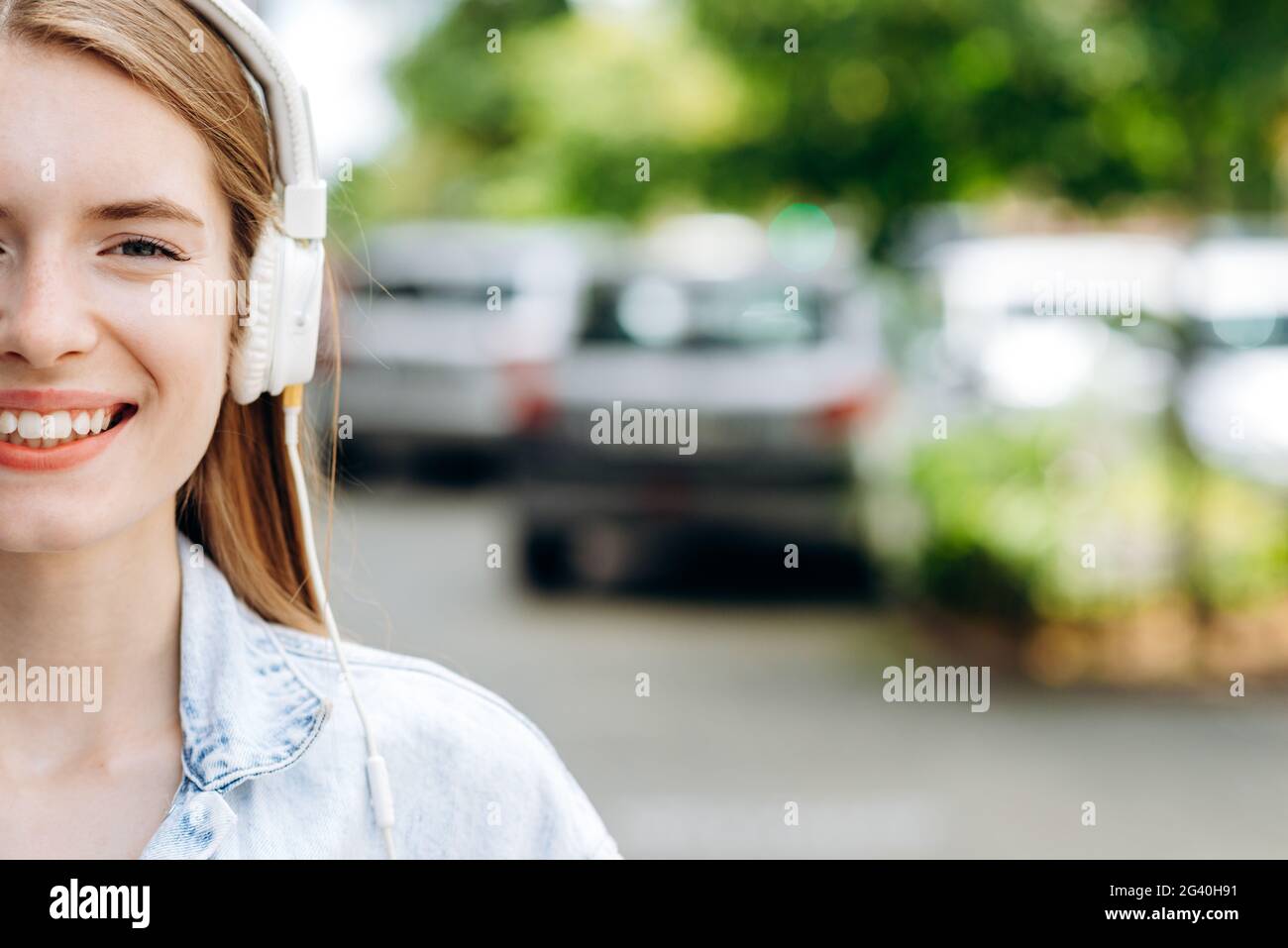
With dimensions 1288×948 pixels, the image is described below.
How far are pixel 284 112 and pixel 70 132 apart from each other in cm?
26

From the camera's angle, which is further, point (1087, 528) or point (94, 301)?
point (1087, 528)

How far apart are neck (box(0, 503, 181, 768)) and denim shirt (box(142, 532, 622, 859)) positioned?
44mm

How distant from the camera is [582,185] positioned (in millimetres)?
8703

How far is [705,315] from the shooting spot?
348 inches

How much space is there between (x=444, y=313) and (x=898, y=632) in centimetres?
626

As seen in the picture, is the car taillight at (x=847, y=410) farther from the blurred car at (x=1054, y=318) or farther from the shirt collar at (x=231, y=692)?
the shirt collar at (x=231, y=692)

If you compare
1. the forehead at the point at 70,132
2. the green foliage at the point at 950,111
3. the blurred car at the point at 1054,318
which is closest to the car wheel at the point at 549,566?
the green foliage at the point at 950,111

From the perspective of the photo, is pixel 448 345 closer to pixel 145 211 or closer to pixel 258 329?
pixel 258 329

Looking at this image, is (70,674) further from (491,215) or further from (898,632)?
(491,215)

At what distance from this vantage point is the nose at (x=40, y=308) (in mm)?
1507

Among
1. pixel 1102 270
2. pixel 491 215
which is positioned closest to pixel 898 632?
pixel 1102 270

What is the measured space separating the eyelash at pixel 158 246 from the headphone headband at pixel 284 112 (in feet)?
0.60

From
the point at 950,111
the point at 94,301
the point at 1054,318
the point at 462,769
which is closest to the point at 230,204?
the point at 94,301

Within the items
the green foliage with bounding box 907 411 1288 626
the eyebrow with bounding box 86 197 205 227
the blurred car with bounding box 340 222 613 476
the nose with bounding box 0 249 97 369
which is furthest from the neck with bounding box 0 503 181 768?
the blurred car with bounding box 340 222 613 476
